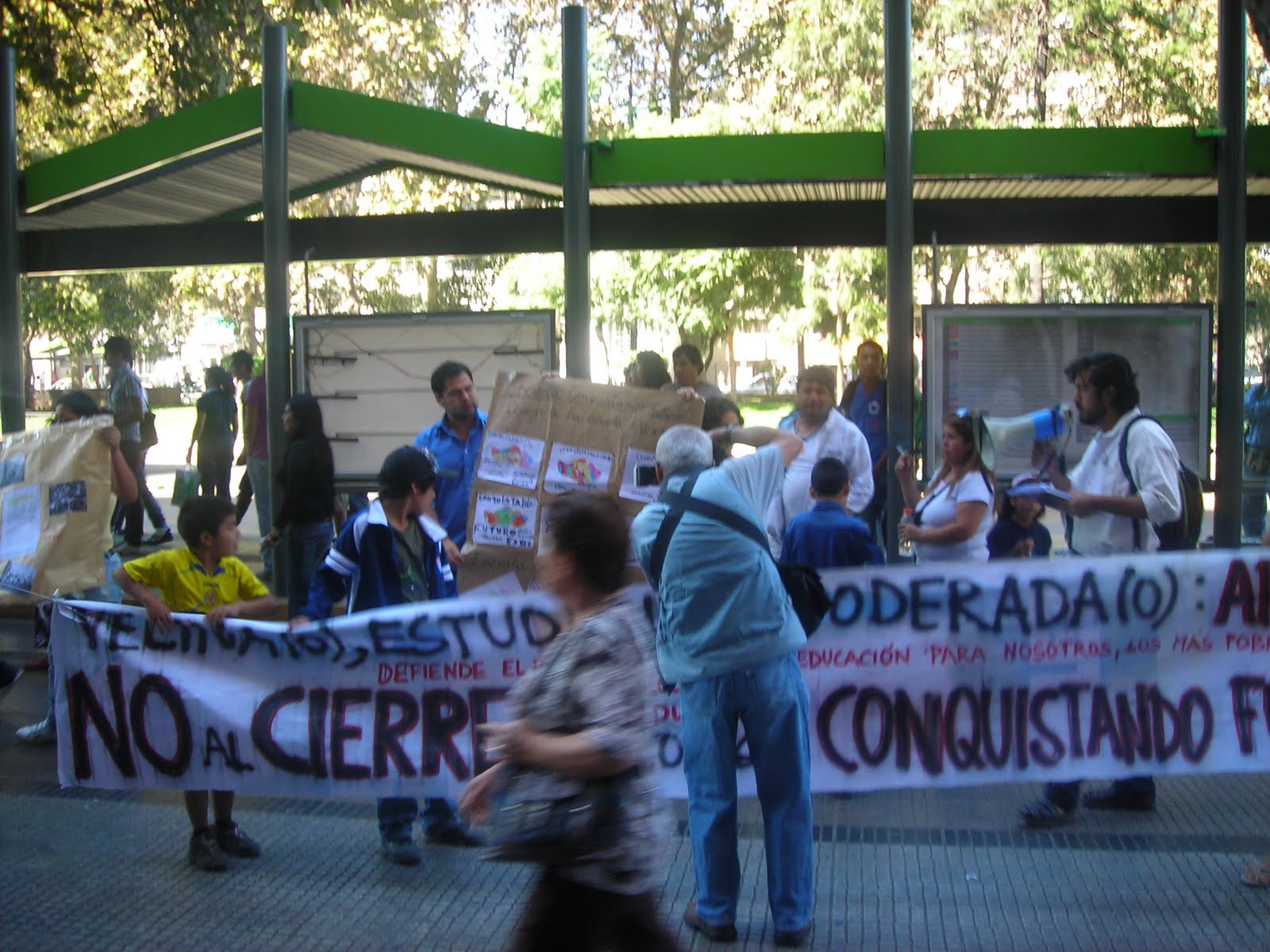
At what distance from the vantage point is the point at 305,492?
7.91m

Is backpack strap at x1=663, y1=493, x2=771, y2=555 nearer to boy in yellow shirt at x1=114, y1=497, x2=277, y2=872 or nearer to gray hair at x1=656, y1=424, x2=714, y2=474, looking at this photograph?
gray hair at x1=656, y1=424, x2=714, y2=474

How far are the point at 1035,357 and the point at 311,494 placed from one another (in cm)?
446

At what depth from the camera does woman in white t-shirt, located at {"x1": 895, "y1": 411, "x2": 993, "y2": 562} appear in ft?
19.1

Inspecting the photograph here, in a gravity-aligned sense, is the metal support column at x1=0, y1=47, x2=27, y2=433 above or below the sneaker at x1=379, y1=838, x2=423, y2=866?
above

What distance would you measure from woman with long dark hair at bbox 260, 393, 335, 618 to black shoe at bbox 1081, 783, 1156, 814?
4.31 meters

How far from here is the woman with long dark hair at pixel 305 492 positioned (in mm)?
7887

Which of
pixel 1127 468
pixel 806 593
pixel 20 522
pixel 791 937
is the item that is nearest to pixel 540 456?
pixel 806 593

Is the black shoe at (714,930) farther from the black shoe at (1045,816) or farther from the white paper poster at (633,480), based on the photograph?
the white paper poster at (633,480)

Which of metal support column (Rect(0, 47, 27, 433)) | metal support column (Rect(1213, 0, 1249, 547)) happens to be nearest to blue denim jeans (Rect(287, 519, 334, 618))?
metal support column (Rect(0, 47, 27, 433))

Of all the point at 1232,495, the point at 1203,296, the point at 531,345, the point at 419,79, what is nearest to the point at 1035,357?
the point at 1232,495

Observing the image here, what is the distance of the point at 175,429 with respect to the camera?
39562 mm

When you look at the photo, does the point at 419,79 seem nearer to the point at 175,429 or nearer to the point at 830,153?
the point at 175,429

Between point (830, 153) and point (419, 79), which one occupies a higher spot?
point (419, 79)

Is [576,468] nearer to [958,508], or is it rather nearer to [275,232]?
[958,508]
